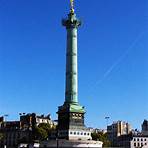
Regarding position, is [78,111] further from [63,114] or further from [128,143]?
[128,143]

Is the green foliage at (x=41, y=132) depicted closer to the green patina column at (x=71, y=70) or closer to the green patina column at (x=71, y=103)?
the green patina column at (x=71, y=103)

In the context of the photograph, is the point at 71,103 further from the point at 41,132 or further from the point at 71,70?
the point at 41,132

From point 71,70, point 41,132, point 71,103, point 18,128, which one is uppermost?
point 71,70

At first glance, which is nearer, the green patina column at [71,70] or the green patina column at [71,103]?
the green patina column at [71,103]

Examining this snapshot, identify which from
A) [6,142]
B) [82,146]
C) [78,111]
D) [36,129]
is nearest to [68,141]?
[82,146]

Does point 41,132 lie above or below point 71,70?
below

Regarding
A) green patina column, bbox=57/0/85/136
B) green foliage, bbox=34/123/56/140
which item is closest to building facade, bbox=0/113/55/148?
green foliage, bbox=34/123/56/140

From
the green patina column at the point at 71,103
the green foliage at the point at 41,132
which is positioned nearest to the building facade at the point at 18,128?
the green foliage at the point at 41,132

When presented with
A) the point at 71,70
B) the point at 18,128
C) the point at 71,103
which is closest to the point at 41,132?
the point at 18,128

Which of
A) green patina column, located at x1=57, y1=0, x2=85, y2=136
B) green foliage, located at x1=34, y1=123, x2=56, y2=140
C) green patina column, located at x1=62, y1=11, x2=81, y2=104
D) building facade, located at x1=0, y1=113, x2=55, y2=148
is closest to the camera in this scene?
green patina column, located at x1=57, y1=0, x2=85, y2=136

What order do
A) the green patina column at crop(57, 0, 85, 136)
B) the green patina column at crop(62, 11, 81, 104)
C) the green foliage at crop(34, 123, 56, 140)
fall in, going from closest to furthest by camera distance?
the green patina column at crop(57, 0, 85, 136)
the green patina column at crop(62, 11, 81, 104)
the green foliage at crop(34, 123, 56, 140)

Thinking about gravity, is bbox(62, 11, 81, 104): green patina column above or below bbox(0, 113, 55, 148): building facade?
above

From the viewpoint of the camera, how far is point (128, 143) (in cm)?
19388

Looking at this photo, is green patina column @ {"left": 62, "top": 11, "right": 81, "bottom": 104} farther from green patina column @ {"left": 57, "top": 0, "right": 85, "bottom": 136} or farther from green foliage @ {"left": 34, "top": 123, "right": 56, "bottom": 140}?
green foliage @ {"left": 34, "top": 123, "right": 56, "bottom": 140}
